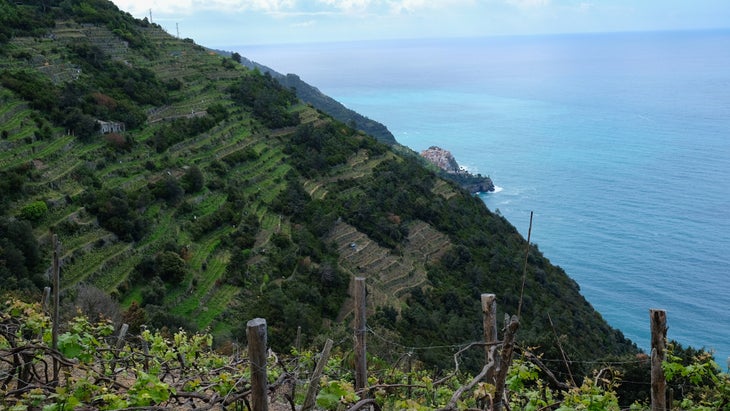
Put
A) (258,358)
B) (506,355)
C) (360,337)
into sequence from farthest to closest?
(360,337) < (506,355) < (258,358)

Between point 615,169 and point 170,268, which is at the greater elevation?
point 615,169

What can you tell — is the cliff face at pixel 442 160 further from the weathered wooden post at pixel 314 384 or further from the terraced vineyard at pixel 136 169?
the weathered wooden post at pixel 314 384

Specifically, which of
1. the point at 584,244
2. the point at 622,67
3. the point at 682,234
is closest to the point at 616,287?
the point at 584,244

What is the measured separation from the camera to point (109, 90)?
2647 centimetres

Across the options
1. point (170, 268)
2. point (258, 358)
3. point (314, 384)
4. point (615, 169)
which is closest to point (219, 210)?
point (170, 268)

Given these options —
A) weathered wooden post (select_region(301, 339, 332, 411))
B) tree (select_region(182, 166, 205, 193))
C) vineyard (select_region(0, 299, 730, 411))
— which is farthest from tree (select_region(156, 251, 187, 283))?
weathered wooden post (select_region(301, 339, 332, 411))

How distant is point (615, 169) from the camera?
2306 inches

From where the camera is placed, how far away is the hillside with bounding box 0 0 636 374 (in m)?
16.3

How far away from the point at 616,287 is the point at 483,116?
215 ft

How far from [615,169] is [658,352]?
6102 centimetres

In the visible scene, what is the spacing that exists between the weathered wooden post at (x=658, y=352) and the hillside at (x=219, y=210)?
6978 millimetres

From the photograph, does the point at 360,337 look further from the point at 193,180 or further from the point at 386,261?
the point at 386,261

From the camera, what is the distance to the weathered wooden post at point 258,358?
2.96 m

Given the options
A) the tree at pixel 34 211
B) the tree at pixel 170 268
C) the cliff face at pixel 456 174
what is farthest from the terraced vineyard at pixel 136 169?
the cliff face at pixel 456 174
